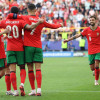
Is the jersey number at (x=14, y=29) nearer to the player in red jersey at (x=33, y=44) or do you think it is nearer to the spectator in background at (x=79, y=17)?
the player in red jersey at (x=33, y=44)

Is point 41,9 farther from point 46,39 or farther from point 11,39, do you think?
point 11,39

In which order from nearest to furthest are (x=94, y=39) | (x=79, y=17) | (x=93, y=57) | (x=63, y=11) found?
(x=94, y=39), (x=93, y=57), (x=79, y=17), (x=63, y=11)

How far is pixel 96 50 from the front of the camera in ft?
39.9

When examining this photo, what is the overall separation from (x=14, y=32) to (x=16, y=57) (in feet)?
2.08

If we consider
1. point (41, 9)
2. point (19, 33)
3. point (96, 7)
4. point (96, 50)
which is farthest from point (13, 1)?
point (19, 33)

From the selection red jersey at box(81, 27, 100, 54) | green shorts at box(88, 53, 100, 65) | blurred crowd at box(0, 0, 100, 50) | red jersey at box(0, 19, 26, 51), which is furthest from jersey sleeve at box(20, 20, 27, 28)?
blurred crowd at box(0, 0, 100, 50)

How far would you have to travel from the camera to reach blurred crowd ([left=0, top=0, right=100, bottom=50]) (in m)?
30.8

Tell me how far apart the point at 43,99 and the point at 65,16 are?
24.4 m

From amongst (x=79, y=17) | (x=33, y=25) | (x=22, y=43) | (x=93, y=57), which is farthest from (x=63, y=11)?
(x=33, y=25)

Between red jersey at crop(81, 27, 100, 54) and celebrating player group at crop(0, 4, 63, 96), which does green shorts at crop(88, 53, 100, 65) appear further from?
celebrating player group at crop(0, 4, 63, 96)

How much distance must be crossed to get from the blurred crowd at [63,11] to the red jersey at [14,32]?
20804 millimetres

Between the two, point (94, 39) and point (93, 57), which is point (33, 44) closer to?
point (94, 39)

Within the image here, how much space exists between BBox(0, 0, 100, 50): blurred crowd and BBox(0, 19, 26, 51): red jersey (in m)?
20.8

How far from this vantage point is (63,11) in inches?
1309
